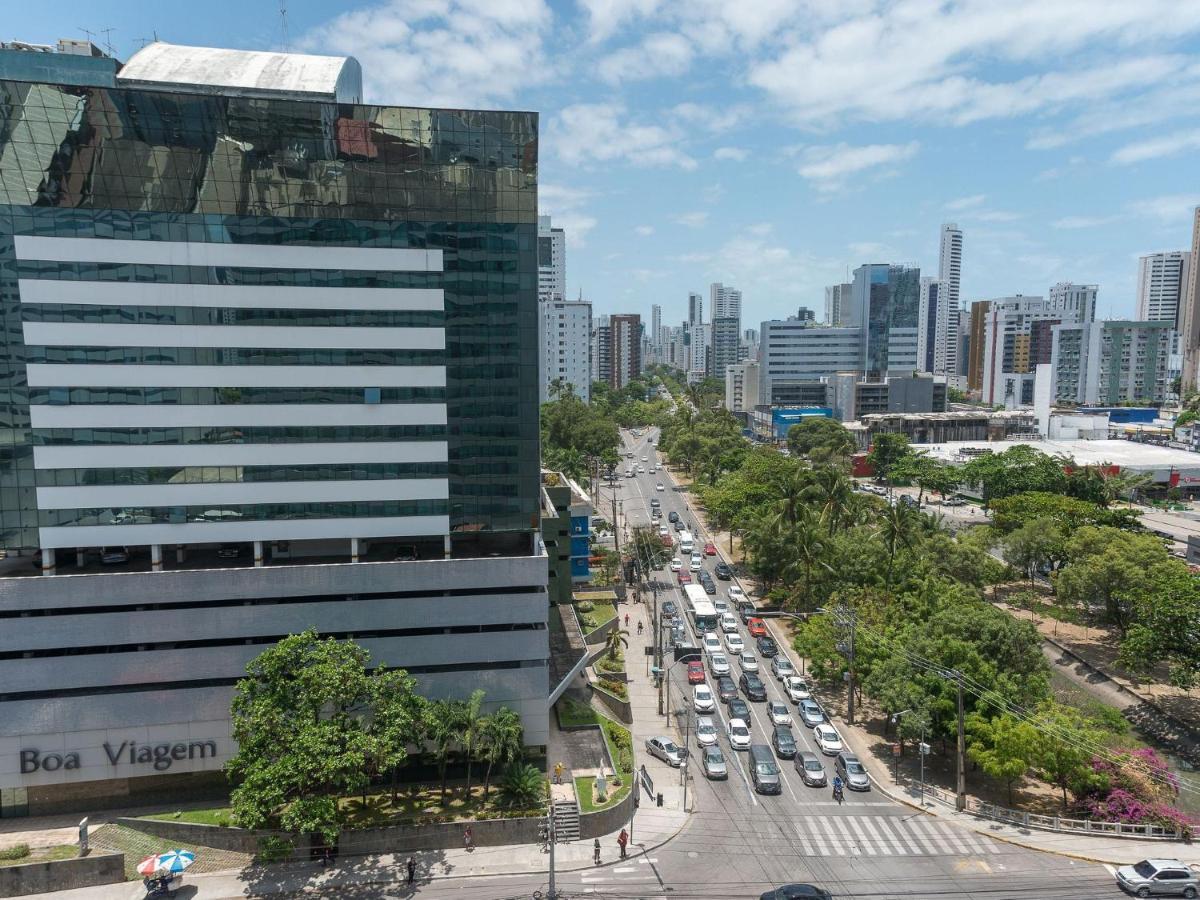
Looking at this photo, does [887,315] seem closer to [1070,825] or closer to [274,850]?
[1070,825]

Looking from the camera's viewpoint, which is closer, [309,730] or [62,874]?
[62,874]

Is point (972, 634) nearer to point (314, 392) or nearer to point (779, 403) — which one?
point (314, 392)

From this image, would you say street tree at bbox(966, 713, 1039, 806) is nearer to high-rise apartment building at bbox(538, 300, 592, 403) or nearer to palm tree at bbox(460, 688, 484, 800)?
palm tree at bbox(460, 688, 484, 800)

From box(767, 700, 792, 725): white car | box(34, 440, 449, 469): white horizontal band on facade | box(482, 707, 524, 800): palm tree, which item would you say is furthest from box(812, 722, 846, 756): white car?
box(34, 440, 449, 469): white horizontal band on facade

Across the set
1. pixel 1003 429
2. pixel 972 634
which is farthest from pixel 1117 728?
pixel 1003 429

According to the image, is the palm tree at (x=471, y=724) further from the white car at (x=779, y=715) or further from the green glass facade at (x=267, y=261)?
the white car at (x=779, y=715)

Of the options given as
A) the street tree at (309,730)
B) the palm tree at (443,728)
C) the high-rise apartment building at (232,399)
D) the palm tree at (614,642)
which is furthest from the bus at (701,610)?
the street tree at (309,730)

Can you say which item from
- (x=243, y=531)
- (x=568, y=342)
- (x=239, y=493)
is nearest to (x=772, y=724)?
(x=243, y=531)
